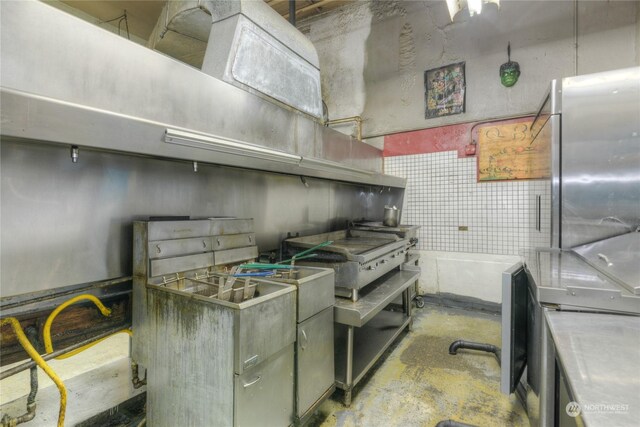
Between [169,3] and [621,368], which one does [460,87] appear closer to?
[169,3]

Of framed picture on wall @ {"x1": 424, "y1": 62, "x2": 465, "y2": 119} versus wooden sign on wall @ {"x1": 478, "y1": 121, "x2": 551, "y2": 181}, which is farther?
framed picture on wall @ {"x1": 424, "y1": 62, "x2": 465, "y2": 119}

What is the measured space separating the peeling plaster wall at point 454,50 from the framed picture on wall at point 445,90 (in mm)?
80

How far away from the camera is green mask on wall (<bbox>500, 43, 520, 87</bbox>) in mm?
3441

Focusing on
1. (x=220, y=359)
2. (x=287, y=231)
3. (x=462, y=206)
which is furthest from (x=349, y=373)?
(x=462, y=206)

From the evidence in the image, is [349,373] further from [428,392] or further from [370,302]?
[428,392]

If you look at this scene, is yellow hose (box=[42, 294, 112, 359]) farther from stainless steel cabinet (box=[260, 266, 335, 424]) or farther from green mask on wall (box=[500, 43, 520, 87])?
green mask on wall (box=[500, 43, 520, 87])

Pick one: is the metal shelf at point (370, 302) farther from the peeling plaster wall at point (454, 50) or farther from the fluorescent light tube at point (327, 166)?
the peeling plaster wall at point (454, 50)

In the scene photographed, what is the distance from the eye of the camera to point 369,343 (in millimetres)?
2520

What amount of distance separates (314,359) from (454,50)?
13.3ft

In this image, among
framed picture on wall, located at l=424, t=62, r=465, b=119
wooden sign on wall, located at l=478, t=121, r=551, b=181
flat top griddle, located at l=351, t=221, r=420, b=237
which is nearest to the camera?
flat top griddle, located at l=351, t=221, r=420, b=237

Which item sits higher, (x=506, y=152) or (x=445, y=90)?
(x=445, y=90)

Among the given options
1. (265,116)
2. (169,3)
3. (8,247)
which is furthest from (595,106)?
(8,247)

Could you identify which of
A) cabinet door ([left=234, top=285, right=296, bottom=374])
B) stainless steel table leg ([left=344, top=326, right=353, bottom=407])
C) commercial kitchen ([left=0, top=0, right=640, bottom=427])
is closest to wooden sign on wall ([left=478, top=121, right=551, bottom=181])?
commercial kitchen ([left=0, top=0, right=640, bottom=427])

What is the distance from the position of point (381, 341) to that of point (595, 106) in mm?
2520
